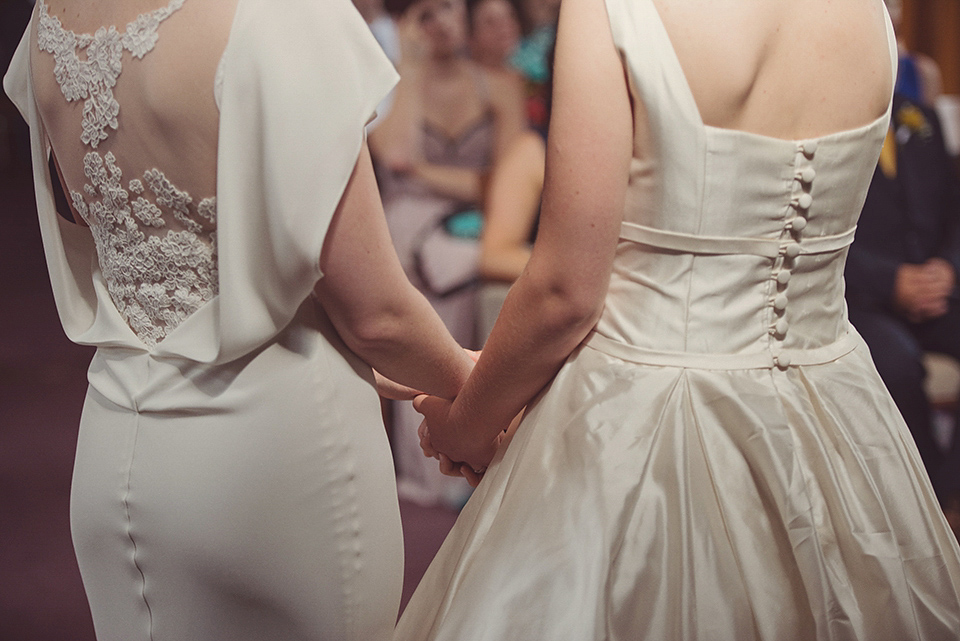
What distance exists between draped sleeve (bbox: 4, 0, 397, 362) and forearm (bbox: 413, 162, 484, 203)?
220 cm

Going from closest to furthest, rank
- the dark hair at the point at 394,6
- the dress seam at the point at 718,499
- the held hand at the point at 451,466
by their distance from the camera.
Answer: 1. the dress seam at the point at 718,499
2. the held hand at the point at 451,466
3. the dark hair at the point at 394,6

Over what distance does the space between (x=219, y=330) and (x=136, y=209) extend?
174mm

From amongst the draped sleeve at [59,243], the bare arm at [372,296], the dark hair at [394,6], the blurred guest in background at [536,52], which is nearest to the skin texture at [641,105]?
the bare arm at [372,296]

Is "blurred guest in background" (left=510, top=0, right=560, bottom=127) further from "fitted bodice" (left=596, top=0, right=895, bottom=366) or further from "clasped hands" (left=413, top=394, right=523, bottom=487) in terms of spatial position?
"fitted bodice" (left=596, top=0, right=895, bottom=366)

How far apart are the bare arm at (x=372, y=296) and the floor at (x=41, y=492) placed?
1.69 metres

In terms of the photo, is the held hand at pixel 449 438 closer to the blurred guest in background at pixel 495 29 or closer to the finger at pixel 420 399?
the finger at pixel 420 399

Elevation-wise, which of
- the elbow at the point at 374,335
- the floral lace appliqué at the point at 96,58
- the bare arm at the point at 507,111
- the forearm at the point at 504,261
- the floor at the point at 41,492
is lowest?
the floor at the point at 41,492

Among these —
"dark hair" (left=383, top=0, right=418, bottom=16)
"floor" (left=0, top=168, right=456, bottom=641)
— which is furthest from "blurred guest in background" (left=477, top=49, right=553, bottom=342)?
"floor" (left=0, top=168, right=456, bottom=641)

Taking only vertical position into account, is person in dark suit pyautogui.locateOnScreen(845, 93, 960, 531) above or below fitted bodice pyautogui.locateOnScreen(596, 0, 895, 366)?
below

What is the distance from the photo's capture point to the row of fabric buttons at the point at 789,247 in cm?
114

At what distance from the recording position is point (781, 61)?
111 cm

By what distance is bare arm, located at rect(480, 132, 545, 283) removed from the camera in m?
3.15

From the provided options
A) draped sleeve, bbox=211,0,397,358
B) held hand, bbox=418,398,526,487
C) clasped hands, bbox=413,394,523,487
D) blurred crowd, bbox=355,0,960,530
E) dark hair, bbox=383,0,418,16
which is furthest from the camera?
dark hair, bbox=383,0,418,16

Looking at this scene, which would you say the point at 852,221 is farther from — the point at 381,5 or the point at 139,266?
the point at 381,5
